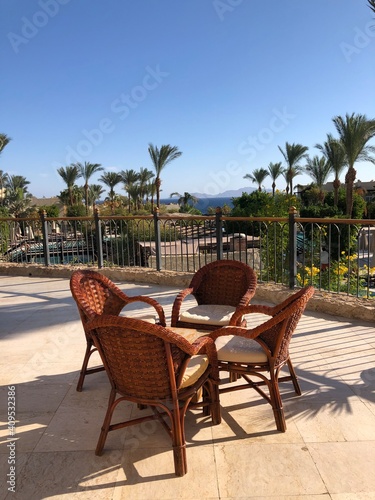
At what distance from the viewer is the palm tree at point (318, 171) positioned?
3053 centimetres

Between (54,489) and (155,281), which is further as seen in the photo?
(155,281)

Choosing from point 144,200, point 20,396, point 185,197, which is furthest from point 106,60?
point 185,197

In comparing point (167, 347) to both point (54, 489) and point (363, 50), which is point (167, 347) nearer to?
point (54, 489)

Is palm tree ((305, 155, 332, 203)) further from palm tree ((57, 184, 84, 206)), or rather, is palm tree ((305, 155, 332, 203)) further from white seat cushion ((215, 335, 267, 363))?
white seat cushion ((215, 335, 267, 363))

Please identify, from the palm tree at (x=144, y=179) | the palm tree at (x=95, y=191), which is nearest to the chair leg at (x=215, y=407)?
the palm tree at (x=144, y=179)

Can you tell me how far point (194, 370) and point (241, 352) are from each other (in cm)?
33

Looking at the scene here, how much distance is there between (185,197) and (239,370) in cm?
4910

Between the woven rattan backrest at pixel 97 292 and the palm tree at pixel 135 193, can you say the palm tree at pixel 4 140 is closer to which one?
the palm tree at pixel 135 193

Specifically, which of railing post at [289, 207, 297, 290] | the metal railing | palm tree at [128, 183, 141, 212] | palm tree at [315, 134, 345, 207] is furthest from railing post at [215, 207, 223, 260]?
palm tree at [128, 183, 141, 212]

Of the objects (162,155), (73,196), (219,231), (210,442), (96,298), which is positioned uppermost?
(162,155)

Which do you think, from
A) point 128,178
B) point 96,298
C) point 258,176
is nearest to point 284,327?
point 96,298

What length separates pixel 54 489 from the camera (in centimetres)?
171

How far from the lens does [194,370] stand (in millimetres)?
2029

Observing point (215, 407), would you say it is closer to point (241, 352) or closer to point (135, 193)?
point (241, 352)
